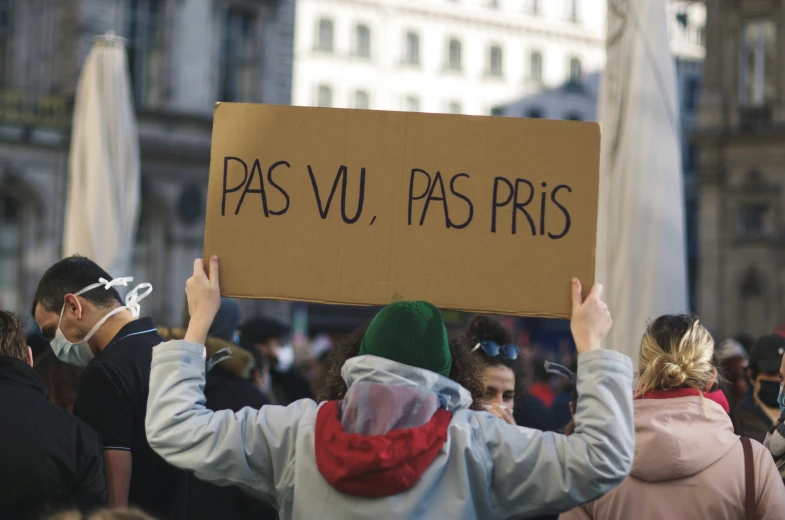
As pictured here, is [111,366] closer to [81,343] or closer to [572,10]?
[81,343]

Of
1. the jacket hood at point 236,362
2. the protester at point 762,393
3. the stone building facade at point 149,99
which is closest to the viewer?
the jacket hood at point 236,362

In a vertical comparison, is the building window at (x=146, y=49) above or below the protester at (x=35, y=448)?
above

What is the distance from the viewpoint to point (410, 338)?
3145 mm

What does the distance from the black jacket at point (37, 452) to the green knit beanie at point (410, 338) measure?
3.56 feet

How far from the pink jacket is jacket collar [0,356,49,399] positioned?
1.91 metres

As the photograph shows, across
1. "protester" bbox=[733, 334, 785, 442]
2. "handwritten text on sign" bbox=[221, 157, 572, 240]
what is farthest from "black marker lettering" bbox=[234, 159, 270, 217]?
"protester" bbox=[733, 334, 785, 442]

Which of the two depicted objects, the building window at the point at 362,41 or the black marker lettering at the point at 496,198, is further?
the building window at the point at 362,41

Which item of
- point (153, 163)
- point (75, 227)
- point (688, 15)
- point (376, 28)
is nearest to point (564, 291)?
point (75, 227)

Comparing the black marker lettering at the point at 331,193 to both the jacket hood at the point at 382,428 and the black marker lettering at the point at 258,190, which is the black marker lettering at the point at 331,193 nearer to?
the black marker lettering at the point at 258,190

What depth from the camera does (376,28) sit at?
191 feet

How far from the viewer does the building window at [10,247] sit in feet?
79.6

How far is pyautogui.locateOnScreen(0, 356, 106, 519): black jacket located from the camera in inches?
143

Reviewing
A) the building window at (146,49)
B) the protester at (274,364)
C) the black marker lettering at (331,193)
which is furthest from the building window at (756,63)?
the black marker lettering at (331,193)

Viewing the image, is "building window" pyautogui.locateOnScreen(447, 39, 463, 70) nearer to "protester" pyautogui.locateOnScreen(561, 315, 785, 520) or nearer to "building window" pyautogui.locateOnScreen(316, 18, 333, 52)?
"building window" pyautogui.locateOnScreen(316, 18, 333, 52)
